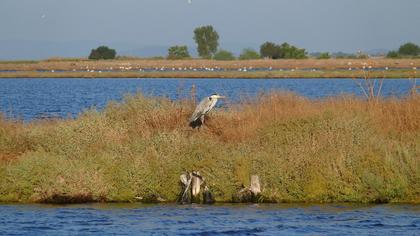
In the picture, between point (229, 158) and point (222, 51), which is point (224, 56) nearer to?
point (222, 51)

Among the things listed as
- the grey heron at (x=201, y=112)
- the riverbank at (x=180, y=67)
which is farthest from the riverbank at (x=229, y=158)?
the riverbank at (x=180, y=67)

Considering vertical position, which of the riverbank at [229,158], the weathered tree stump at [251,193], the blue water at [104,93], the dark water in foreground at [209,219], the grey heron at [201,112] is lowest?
the blue water at [104,93]

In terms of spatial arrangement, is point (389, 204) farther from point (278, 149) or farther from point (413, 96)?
point (413, 96)

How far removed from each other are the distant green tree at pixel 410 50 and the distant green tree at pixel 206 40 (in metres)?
36.6

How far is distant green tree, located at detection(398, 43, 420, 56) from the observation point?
A: 6078 inches

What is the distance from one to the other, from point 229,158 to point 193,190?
1.20 meters

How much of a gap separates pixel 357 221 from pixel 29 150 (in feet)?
28.4

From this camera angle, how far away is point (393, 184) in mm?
19594

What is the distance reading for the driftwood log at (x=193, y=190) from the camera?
64.3ft

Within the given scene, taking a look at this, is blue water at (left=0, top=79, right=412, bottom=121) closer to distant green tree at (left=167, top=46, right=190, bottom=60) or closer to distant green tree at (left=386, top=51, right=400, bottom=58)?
distant green tree at (left=386, top=51, right=400, bottom=58)

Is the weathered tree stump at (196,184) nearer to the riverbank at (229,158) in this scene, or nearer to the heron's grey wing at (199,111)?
the riverbank at (229,158)

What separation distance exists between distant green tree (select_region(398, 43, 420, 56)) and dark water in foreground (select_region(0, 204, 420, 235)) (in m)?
139

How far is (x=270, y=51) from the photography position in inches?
5856

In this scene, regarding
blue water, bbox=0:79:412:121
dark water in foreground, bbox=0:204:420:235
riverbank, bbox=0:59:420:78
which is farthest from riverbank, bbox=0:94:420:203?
riverbank, bbox=0:59:420:78
